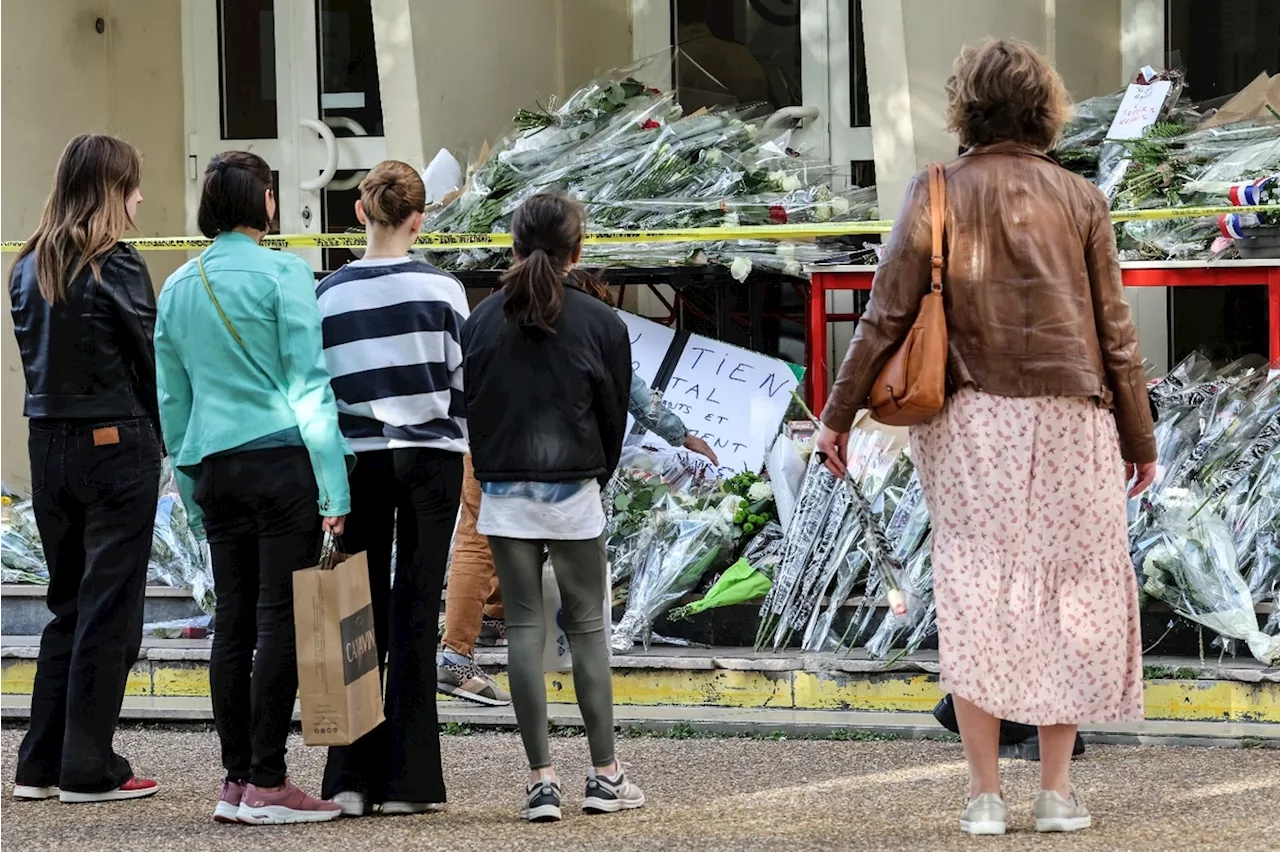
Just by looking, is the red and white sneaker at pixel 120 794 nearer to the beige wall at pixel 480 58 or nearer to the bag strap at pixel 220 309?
the bag strap at pixel 220 309

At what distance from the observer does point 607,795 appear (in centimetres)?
434

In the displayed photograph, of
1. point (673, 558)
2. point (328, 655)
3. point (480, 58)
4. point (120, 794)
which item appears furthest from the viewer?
point (480, 58)

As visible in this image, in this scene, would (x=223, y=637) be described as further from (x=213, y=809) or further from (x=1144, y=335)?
(x=1144, y=335)

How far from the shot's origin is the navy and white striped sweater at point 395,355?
14.2 ft

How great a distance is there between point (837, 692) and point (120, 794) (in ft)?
6.55

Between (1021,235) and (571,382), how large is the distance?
1066 millimetres

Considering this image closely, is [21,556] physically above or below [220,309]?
below

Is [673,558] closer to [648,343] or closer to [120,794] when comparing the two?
[120,794]

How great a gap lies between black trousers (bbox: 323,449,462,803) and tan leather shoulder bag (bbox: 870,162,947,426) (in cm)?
111

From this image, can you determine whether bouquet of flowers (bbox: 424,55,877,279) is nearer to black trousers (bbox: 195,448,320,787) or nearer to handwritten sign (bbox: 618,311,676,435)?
handwritten sign (bbox: 618,311,676,435)

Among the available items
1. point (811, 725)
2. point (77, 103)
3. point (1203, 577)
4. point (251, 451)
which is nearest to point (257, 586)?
point (251, 451)

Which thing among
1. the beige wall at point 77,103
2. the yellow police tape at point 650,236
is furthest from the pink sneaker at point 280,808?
the beige wall at point 77,103

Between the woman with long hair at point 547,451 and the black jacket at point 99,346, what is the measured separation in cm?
87

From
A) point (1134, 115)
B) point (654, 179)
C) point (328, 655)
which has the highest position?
point (1134, 115)
